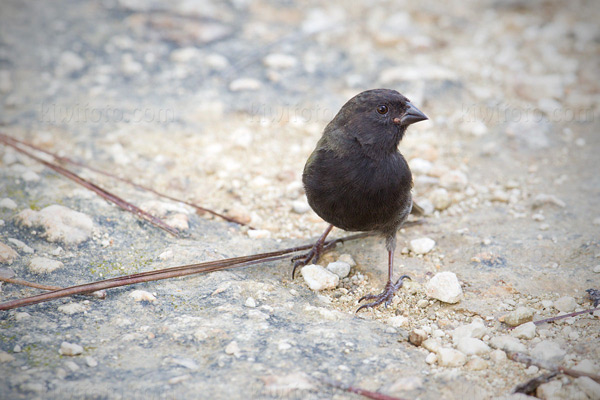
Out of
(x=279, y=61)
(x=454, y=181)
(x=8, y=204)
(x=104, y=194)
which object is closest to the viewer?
(x=8, y=204)

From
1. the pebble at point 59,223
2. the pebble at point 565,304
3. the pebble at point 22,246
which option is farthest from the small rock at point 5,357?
the pebble at point 565,304

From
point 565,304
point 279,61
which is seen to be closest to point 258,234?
point 565,304

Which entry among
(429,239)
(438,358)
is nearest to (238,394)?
(438,358)

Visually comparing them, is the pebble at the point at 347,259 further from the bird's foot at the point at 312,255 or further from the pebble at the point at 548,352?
the pebble at the point at 548,352

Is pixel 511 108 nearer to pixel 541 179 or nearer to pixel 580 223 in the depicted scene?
pixel 541 179

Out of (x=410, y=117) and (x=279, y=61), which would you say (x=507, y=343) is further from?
(x=279, y=61)

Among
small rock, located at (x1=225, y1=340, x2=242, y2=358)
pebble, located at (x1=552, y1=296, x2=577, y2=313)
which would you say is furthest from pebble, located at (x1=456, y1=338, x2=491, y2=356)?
small rock, located at (x1=225, y1=340, x2=242, y2=358)
